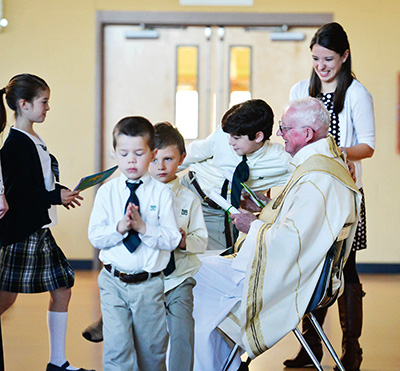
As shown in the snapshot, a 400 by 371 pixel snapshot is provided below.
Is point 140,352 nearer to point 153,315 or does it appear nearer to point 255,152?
point 153,315

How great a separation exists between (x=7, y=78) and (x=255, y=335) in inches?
165

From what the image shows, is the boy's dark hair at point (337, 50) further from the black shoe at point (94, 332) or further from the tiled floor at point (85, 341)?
the black shoe at point (94, 332)

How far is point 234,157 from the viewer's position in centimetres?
292

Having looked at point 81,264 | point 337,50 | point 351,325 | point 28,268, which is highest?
point 337,50

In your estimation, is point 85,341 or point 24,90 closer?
point 24,90

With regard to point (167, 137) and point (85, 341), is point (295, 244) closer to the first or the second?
point (167, 137)

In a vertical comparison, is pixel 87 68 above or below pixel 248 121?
above

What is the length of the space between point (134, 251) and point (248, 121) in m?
0.99

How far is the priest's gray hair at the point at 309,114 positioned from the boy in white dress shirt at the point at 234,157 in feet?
0.95

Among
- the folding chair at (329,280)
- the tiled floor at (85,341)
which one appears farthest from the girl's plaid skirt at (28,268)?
the folding chair at (329,280)

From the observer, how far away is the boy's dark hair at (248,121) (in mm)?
2764

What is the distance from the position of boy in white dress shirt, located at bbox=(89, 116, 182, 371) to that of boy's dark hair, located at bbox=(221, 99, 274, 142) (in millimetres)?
776

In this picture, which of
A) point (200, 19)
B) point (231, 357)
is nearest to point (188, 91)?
point (200, 19)

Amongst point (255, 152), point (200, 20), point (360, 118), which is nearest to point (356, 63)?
point (200, 20)
